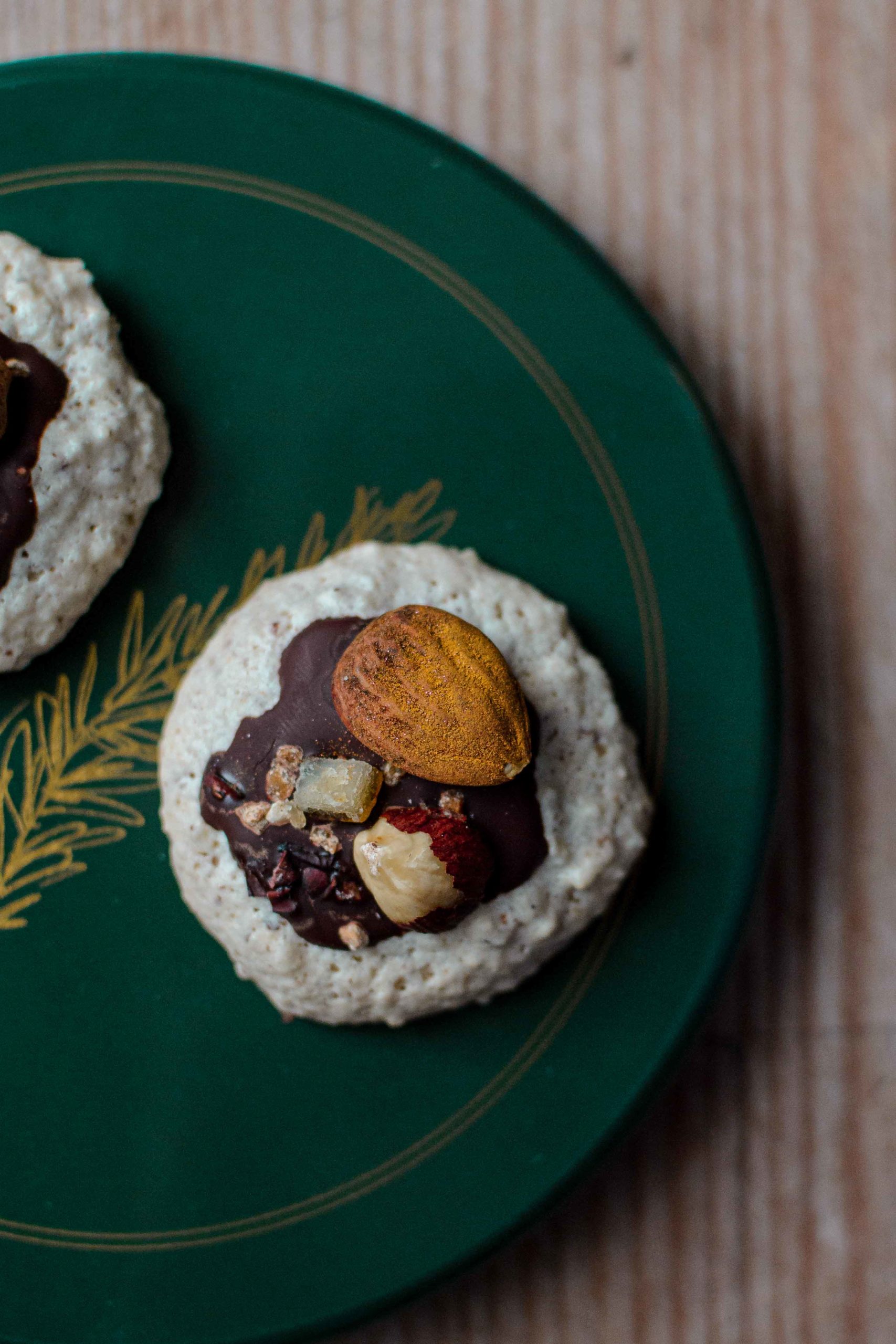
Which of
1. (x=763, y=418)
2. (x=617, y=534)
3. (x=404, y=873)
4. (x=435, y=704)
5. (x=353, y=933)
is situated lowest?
(x=353, y=933)

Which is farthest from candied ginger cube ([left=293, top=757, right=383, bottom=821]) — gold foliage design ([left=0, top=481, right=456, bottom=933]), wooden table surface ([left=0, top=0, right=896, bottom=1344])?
wooden table surface ([left=0, top=0, right=896, bottom=1344])

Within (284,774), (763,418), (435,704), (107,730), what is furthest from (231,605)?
(763,418)

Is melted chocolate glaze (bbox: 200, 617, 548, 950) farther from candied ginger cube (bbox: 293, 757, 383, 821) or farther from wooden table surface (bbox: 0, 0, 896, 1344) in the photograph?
wooden table surface (bbox: 0, 0, 896, 1344)

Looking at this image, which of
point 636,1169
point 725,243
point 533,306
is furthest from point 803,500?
point 636,1169

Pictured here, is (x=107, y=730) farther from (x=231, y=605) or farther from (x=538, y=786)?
Result: (x=538, y=786)

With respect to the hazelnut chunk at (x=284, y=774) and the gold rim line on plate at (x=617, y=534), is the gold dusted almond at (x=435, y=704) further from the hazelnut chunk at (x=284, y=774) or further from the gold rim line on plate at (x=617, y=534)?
the gold rim line on plate at (x=617, y=534)

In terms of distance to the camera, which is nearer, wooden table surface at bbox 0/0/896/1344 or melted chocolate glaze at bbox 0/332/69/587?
melted chocolate glaze at bbox 0/332/69/587
